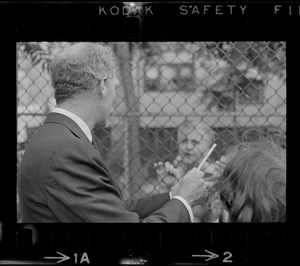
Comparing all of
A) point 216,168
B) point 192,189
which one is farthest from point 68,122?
point 216,168

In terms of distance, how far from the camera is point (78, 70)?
5.67ft

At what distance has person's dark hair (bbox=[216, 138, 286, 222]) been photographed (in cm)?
181

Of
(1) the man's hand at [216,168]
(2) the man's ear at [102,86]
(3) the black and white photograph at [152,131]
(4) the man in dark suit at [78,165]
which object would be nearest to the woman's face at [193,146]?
(3) the black and white photograph at [152,131]

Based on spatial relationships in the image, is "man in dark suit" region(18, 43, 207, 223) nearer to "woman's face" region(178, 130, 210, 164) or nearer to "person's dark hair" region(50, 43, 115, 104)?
"person's dark hair" region(50, 43, 115, 104)

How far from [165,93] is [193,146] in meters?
0.33

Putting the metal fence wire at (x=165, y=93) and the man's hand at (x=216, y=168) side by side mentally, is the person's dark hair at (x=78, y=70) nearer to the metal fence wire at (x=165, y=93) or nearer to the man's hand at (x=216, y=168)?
the man's hand at (x=216, y=168)

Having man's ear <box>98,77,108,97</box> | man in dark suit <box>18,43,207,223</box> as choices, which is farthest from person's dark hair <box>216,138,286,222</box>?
man's ear <box>98,77,108,97</box>

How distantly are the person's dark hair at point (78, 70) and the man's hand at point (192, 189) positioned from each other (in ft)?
1.43

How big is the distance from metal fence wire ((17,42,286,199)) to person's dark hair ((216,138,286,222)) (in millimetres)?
752

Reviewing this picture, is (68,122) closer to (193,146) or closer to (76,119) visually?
(76,119)

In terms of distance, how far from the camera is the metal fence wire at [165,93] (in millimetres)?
2762
